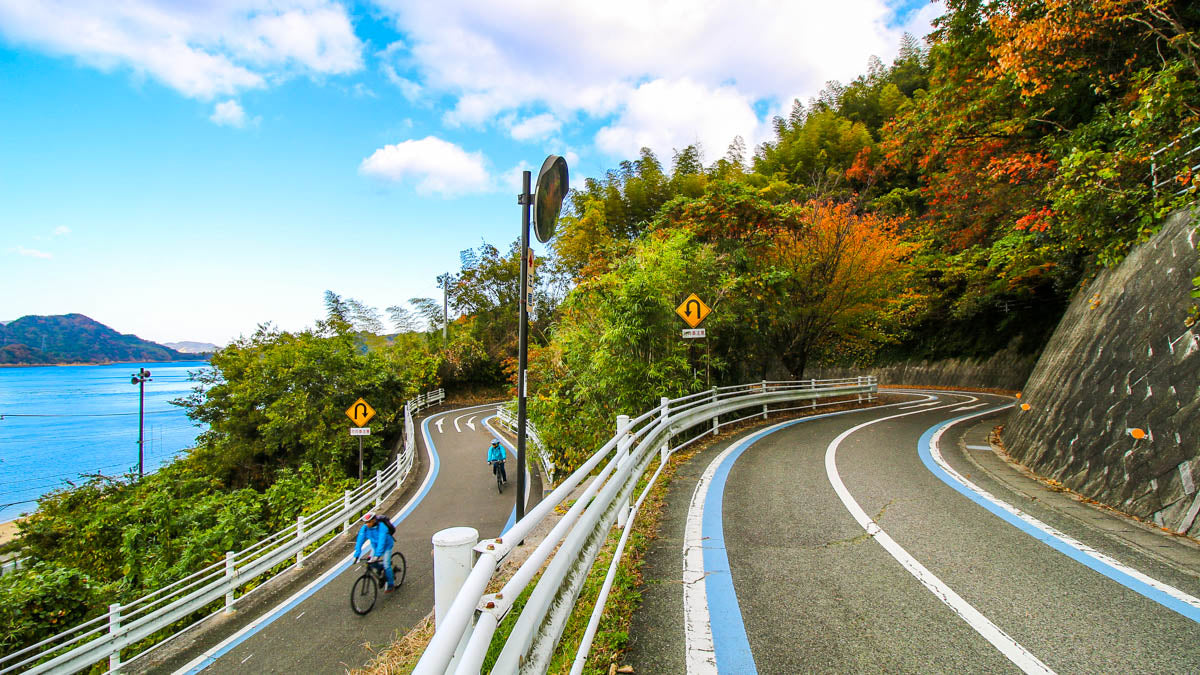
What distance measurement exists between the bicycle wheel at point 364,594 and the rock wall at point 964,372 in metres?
27.6

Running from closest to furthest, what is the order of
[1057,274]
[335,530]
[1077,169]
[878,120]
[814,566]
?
[814,566] → [1077,169] → [335,530] → [1057,274] → [878,120]

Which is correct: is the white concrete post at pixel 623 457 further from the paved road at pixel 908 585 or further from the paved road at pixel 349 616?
the paved road at pixel 349 616

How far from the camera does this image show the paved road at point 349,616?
6887 millimetres

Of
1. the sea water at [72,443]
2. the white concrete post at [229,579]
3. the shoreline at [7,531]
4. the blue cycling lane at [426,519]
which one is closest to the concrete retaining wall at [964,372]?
the blue cycling lane at [426,519]

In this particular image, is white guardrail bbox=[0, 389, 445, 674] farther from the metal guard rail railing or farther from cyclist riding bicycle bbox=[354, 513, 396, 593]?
the metal guard rail railing

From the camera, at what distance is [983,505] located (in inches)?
196

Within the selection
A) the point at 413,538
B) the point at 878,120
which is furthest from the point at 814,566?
the point at 878,120

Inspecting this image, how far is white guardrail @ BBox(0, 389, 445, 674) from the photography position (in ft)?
22.2

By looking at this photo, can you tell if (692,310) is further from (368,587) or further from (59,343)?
(59,343)

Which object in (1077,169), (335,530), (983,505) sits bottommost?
(335,530)

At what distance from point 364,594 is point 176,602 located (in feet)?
10.1

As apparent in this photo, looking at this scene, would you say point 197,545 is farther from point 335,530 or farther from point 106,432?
point 106,432

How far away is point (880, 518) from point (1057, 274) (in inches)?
830

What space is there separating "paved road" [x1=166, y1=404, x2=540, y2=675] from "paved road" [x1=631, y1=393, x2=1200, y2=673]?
5.24m
